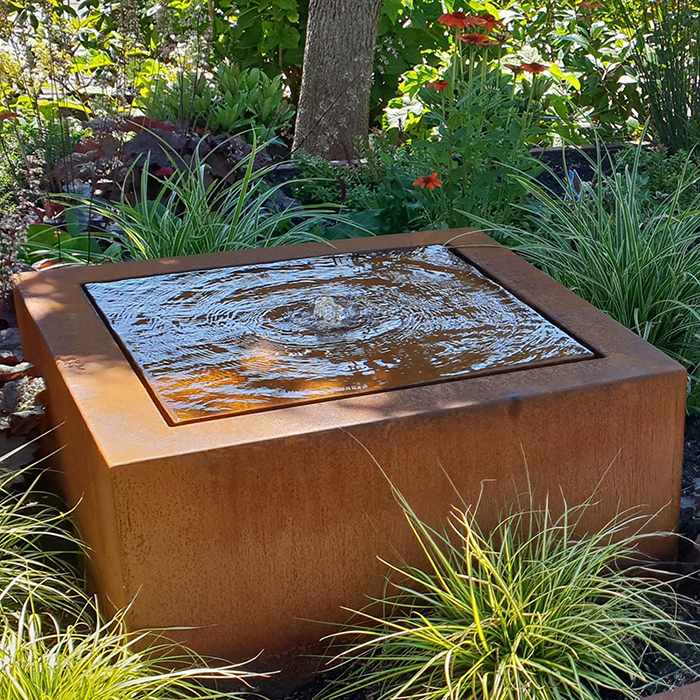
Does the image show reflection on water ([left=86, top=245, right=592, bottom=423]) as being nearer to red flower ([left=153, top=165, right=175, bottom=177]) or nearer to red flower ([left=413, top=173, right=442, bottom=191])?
red flower ([left=413, top=173, right=442, bottom=191])

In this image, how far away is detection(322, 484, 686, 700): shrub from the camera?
2469 millimetres

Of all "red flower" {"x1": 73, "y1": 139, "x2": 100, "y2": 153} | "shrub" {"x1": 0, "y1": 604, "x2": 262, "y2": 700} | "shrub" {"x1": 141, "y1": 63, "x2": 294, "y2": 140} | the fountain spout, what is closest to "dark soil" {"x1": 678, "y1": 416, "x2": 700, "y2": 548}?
the fountain spout

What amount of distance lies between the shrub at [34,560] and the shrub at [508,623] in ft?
2.40

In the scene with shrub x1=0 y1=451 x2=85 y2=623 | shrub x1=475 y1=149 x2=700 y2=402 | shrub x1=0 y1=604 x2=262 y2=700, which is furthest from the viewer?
shrub x1=475 y1=149 x2=700 y2=402

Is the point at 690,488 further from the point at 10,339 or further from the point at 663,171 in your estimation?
the point at 663,171

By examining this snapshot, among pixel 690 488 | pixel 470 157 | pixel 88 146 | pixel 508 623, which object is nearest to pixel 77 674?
pixel 508 623

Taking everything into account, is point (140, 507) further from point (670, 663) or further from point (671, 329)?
point (671, 329)

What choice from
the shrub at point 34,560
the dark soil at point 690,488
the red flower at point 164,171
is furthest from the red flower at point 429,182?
the shrub at point 34,560

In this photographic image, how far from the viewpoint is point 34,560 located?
296 cm

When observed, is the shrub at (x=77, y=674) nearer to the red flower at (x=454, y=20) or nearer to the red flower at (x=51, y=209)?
the red flower at (x=51, y=209)

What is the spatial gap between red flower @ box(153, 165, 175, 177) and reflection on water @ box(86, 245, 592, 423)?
1.72 meters

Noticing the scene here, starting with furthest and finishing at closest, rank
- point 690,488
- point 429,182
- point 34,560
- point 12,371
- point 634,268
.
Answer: point 429,182 < point 634,268 < point 690,488 < point 12,371 < point 34,560

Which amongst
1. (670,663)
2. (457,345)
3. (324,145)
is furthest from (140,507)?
(324,145)

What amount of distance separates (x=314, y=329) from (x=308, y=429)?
63 cm
